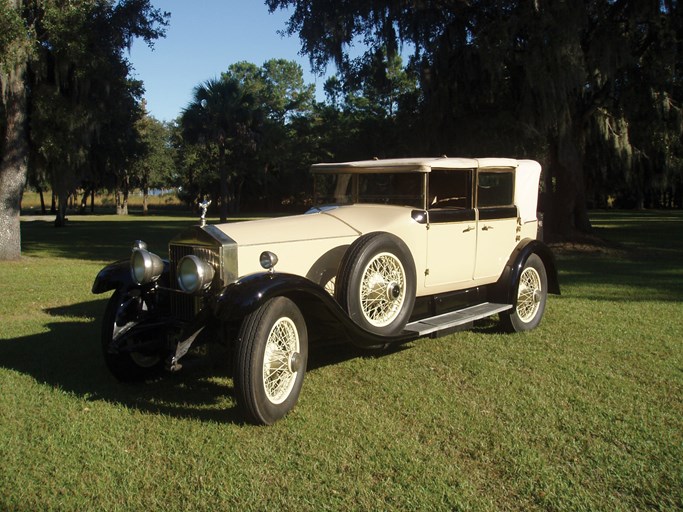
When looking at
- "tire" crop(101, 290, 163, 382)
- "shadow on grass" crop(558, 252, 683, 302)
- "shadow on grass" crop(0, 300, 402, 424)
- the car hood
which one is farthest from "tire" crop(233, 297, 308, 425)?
"shadow on grass" crop(558, 252, 683, 302)

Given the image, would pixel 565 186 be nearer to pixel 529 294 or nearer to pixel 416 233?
pixel 529 294

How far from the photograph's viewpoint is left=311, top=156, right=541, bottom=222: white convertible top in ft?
18.7

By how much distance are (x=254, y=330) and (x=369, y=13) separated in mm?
13444

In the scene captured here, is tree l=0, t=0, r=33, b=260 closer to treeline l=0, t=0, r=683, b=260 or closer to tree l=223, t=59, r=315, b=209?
treeline l=0, t=0, r=683, b=260

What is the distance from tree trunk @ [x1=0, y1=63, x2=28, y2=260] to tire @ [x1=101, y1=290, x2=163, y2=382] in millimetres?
9765

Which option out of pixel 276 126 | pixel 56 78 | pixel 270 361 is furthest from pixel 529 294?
pixel 276 126

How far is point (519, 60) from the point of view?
14.8 m

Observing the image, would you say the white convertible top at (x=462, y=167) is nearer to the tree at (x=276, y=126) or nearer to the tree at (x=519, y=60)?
the tree at (x=519, y=60)

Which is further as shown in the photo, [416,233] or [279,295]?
[416,233]

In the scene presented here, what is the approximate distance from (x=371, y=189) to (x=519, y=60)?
1024 cm

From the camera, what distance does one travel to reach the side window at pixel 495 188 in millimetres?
6293

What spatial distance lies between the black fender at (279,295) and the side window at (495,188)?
219 cm

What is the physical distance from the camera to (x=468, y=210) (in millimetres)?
6012

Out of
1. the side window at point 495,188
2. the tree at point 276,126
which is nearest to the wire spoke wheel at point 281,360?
the side window at point 495,188
